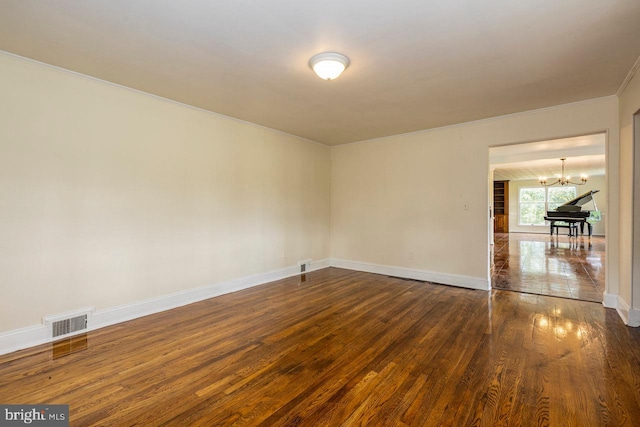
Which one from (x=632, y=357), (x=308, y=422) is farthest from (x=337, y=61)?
(x=632, y=357)

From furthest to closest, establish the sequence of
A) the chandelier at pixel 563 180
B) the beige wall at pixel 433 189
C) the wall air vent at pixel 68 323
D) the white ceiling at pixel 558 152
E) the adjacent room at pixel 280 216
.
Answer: the chandelier at pixel 563 180 → the white ceiling at pixel 558 152 → the beige wall at pixel 433 189 → the wall air vent at pixel 68 323 → the adjacent room at pixel 280 216

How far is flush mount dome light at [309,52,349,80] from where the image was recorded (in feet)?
8.13

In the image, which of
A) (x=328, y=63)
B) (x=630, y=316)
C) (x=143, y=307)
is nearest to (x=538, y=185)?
(x=630, y=316)

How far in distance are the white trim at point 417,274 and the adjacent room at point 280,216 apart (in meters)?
0.05

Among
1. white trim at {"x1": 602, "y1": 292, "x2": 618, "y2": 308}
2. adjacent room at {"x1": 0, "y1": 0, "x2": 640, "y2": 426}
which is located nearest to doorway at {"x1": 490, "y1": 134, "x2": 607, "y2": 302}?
adjacent room at {"x1": 0, "y1": 0, "x2": 640, "y2": 426}

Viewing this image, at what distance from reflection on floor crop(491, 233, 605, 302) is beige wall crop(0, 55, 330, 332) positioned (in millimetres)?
4195

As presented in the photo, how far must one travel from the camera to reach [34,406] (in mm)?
1779

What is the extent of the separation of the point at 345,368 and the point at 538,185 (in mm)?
14878

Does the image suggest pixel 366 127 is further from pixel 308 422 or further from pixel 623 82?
pixel 308 422

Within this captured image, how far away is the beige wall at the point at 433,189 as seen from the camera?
375 centimetres

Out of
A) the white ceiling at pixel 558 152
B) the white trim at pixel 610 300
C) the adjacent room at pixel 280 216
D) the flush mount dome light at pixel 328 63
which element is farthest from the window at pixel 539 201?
the flush mount dome light at pixel 328 63

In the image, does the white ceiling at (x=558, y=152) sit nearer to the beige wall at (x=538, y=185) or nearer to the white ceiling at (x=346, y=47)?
the white ceiling at (x=346, y=47)

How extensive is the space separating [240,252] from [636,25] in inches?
181

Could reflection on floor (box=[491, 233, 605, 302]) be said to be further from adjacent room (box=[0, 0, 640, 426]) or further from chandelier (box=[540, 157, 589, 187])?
chandelier (box=[540, 157, 589, 187])
